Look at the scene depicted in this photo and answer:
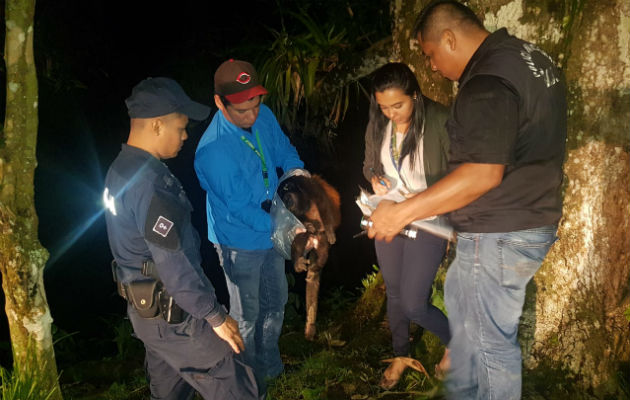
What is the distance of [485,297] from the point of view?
219 cm

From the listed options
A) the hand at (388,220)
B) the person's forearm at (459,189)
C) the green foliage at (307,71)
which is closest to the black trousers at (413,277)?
the hand at (388,220)

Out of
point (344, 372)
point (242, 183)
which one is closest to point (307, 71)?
point (242, 183)

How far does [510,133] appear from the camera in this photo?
187 centimetres

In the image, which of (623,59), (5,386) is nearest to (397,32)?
(623,59)

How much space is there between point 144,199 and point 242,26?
14.7 feet

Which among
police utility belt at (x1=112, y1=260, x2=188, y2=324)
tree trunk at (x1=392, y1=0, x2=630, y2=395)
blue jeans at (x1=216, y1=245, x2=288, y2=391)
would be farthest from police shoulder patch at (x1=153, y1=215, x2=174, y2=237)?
tree trunk at (x1=392, y1=0, x2=630, y2=395)

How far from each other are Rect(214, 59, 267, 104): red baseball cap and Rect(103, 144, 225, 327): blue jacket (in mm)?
845

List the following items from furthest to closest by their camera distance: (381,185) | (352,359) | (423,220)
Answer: (352,359), (381,185), (423,220)

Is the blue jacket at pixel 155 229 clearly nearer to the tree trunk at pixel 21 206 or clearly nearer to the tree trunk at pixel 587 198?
the tree trunk at pixel 21 206

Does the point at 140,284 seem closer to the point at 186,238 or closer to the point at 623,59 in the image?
the point at 186,238

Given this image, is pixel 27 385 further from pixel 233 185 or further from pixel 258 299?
pixel 233 185

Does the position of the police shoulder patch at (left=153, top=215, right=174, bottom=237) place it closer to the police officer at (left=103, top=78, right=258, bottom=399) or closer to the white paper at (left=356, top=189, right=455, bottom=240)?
the police officer at (left=103, top=78, right=258, bottom=399)

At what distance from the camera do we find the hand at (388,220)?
2.19 meters

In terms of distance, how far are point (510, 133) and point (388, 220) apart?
0.63 m
